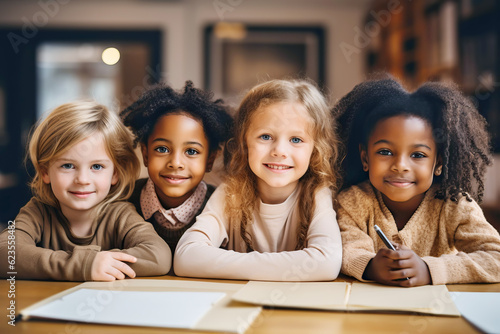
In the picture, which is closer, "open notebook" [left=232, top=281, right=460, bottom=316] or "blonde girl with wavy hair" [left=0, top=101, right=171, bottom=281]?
"open notebook" [left=232, top=281, right=460, bottom=316]

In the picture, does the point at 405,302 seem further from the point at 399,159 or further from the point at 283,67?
the point at 283,67

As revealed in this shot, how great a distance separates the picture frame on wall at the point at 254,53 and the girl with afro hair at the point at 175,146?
3.17m

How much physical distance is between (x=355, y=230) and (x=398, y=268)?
0.57 ft

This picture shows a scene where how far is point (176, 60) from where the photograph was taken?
4.30m

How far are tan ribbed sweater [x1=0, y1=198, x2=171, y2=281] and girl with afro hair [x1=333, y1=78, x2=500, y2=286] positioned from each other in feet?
1.36

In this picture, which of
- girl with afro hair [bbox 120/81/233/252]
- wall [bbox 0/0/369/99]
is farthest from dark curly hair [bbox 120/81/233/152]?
wall [bbox 0/0/369/99]

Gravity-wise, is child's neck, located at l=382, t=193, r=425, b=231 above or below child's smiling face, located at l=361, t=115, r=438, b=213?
below

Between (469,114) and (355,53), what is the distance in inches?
139

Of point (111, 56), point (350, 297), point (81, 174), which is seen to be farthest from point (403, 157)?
point (111, 56)

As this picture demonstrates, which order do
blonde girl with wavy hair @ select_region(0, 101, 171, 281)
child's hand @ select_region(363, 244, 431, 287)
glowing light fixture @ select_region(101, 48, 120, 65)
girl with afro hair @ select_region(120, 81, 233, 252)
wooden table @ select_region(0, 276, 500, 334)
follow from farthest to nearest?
glowing light fixture @ select_region(101, 48, 120, 65) → girl with afro hair @ select_region(120, 81, 233, 252) → blonde girl with wavy hair @ select_region(0, 101, 171, 281) → child's hand @ select_region(363, 244, 431, 287) → wooden table @ select_region(0, 276, 500, 334)

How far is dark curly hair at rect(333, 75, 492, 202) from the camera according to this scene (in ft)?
3.20

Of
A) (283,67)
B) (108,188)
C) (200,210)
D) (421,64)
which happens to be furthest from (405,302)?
(283,67)

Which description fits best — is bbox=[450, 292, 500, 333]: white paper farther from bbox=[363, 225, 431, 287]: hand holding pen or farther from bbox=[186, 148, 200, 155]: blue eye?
bbox=[186, 148, 200, 155]: blue eye

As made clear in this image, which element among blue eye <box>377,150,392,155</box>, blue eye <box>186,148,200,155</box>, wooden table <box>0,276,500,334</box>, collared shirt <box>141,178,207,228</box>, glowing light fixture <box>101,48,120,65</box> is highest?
glowing light fixture <box>101,48,120,65</box>
